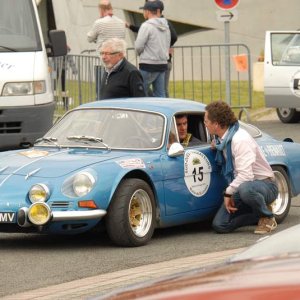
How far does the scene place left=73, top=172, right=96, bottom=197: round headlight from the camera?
9.50m

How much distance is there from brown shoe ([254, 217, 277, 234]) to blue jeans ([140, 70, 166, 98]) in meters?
6.96

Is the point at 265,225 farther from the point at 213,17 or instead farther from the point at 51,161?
the point at 213,17

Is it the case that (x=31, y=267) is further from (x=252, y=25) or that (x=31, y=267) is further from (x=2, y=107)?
(x=252, y=25)

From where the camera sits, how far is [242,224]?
10.8 metres

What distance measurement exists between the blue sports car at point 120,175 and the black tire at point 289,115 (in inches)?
382

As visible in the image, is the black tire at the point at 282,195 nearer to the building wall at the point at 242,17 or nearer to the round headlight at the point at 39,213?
the round headlight at the point at 39,213

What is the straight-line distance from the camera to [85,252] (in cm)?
968

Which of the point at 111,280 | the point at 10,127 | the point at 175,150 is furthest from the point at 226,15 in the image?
the point at 111,280

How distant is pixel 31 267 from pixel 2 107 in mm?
5789

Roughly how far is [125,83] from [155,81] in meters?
4.84

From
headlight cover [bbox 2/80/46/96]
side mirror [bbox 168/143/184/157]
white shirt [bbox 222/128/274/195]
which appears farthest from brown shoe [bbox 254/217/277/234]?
headlight cover [bbox 2/80/46/96]

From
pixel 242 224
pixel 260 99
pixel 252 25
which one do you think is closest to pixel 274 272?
pixel 242 224

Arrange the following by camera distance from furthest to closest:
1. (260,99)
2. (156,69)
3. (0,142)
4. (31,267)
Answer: (260,99), (156,69), (0,142), (31,267)

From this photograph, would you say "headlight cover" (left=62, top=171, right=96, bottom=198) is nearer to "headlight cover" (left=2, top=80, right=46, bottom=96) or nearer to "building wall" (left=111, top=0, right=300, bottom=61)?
"headlight cover" (left=2, top=80, right=46, bottom=96)
